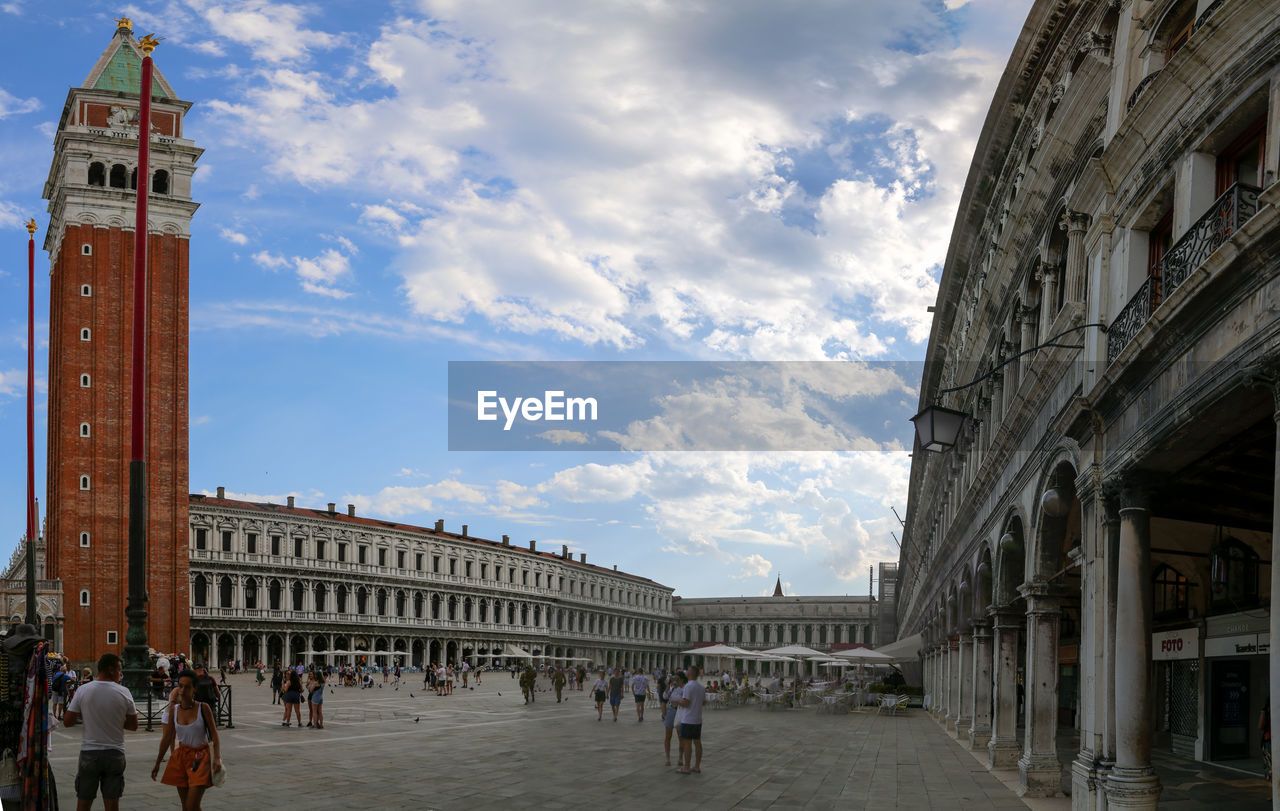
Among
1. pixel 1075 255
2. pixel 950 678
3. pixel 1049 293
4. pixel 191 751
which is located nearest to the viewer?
pixel 191 751

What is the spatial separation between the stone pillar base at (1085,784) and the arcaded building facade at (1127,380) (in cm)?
4

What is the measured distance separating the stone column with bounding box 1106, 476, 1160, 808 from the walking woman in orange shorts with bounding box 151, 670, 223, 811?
860 cm

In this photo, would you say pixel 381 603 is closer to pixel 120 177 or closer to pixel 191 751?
pixel 120 177

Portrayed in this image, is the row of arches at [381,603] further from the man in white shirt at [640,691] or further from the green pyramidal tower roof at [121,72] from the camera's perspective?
the man in white shirt at [640,691]

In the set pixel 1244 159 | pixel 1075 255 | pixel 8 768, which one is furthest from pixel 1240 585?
pixel 8 768

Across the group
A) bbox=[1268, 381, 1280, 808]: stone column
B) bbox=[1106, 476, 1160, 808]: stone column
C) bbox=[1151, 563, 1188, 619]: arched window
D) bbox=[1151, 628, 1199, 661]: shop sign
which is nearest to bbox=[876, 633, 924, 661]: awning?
bbox=[1151, 628, 1199, 661]: shop sign

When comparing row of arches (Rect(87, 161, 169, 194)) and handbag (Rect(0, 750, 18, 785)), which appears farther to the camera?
row of arches (Rect(87, 161, 169, 194))

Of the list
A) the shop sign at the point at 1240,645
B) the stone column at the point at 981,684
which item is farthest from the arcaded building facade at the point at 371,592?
the shop sign at the point at 1240,645

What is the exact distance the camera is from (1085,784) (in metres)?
11.9

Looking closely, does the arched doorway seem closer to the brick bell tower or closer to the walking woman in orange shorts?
the brick bell tower

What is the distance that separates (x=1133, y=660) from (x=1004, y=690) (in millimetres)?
8630

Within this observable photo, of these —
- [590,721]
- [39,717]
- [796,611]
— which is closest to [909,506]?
[590,721]

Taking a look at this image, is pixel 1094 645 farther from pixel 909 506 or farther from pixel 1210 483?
pixel 909 506

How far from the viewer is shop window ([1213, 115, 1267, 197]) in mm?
9320
